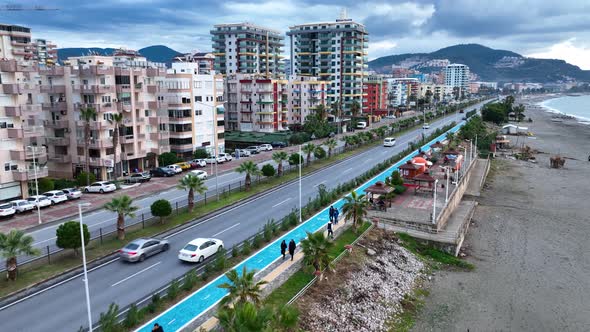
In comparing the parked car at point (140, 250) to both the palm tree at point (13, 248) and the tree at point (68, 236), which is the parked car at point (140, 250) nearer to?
the tree at point (68, 236)

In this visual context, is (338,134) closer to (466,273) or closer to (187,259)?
(466,273)

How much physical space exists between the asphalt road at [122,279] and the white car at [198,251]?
22.6 inches

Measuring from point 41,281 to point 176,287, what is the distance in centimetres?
885

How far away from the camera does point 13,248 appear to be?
2475 centimetres

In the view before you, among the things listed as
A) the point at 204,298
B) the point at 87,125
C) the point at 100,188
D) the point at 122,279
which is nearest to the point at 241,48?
the point at 87,125

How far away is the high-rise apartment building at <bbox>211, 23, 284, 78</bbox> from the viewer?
477ft

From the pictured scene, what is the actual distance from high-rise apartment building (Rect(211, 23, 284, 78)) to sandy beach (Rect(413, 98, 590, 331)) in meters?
101

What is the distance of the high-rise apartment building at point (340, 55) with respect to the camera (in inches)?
5650

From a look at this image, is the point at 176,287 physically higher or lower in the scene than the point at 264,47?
lower

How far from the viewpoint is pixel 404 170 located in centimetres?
5109

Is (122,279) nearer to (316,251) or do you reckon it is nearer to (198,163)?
(316,251)

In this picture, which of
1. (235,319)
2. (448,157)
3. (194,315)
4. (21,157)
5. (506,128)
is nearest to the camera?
(235,319)

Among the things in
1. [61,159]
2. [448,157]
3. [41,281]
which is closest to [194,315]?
[41,281]

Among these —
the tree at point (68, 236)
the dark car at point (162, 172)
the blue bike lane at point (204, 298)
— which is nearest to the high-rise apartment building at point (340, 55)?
the dark car at point (162, 172)
